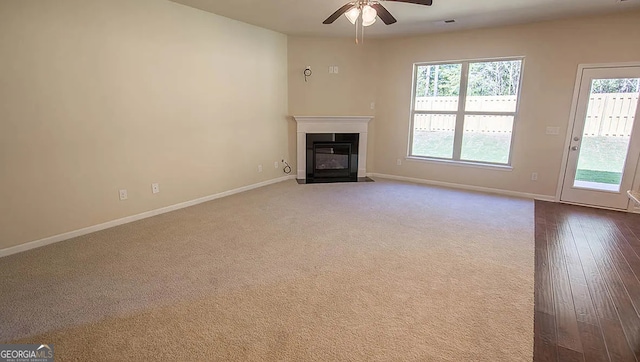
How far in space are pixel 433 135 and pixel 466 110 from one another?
67cm

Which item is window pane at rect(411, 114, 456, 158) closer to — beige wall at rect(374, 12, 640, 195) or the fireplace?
beige wall at rect(374, 12, 640, 195)

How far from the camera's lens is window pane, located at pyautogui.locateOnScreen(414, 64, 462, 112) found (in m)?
5.39

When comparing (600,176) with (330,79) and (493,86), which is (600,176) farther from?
(330,79)

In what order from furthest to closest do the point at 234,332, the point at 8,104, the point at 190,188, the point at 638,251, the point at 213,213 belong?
the point at 190,188, the point at 213,213, the point at 638,251, the point at 8,104, the point at 234,332

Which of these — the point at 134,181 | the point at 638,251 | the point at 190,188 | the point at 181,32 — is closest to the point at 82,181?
the point at 134,181

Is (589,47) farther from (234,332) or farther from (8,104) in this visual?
(8,104)

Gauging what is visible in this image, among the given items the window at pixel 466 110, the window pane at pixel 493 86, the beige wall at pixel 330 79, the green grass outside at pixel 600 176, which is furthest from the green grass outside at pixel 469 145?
the beige wall at pixel 330 79

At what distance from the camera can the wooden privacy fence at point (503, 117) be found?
416 cm

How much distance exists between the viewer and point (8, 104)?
8.97 feet

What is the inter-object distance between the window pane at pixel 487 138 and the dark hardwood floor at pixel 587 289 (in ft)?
4.96

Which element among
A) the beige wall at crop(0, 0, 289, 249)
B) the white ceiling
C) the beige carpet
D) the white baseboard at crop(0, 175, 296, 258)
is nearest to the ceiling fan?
the white ceiling

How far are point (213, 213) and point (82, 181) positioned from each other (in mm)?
1386

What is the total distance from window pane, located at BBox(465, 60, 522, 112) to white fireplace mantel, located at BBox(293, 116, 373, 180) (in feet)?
5.66

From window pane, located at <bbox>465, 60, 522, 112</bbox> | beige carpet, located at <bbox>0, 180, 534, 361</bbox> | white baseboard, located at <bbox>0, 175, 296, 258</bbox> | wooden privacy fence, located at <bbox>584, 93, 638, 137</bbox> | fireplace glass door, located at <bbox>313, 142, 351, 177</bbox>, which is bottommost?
beige carpet, located at <bbox>0, 180, 534, 361</bbox>
